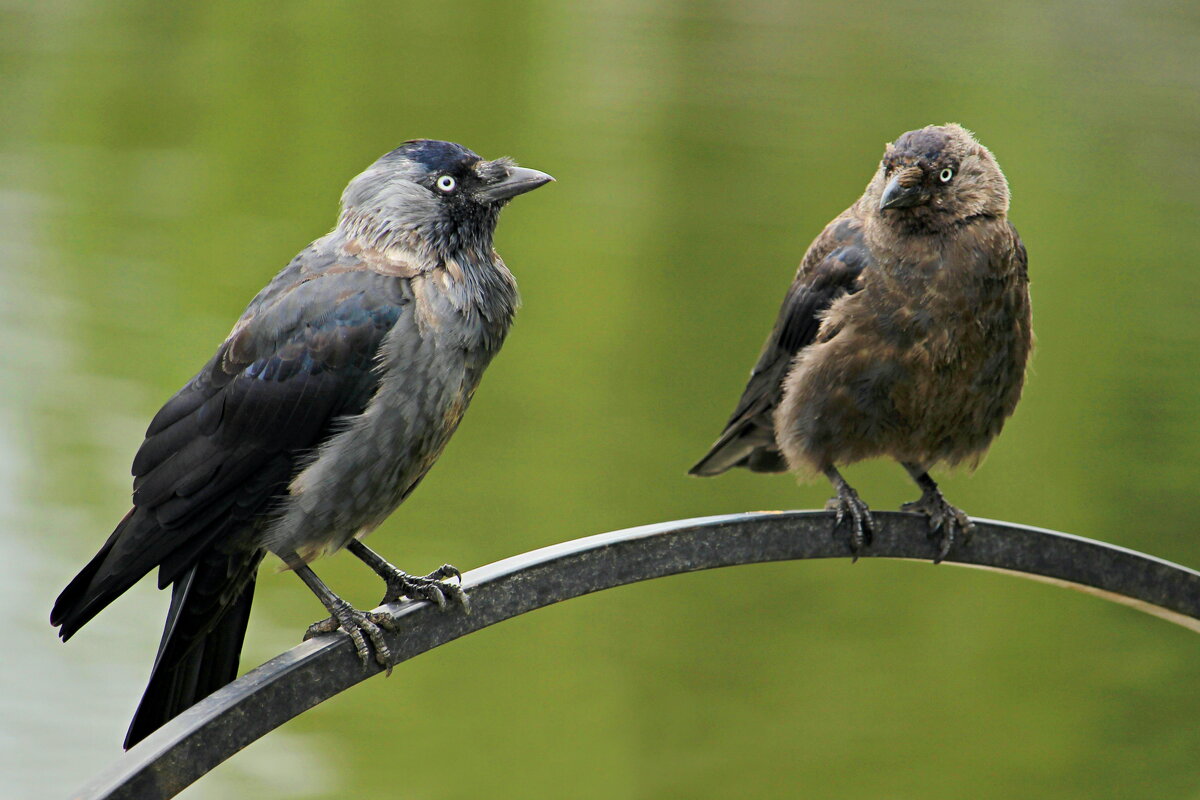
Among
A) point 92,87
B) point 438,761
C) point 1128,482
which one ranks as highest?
point 92,87

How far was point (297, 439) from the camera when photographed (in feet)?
10.3

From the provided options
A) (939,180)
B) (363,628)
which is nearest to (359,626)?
(363,628)

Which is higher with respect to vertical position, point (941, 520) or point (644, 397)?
point (941, 520)

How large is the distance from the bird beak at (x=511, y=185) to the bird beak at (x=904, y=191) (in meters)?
1.12

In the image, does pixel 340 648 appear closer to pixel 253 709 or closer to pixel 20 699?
pixel 253 709

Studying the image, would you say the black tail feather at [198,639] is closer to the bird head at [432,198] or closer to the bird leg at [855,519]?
the bird head at [432,198]

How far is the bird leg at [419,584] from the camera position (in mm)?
2932

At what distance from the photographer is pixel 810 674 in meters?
8.34

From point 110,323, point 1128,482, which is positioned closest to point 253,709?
point 1128,482

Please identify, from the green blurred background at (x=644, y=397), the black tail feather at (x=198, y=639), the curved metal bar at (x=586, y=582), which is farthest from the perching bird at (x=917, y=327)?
the green blurred background at (x=644, y=397)

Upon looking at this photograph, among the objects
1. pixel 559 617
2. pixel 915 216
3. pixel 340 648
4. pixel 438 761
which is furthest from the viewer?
pixel 559 617

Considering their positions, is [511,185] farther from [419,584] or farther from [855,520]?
[855,520]

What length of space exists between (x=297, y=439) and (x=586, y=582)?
77 centimetres

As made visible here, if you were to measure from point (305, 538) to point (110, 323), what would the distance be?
7.79m
